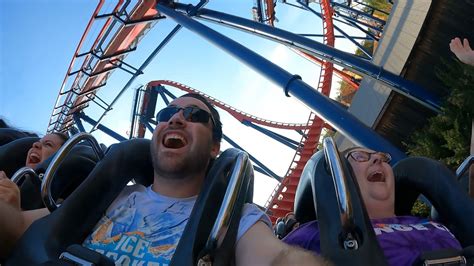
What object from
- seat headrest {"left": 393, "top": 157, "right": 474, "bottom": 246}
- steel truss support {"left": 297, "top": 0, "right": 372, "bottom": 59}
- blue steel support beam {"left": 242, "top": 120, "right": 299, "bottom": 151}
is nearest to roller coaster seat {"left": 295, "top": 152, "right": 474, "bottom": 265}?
seat headrest {"left": 393, "top": 157, "right": 474, "bottom": 246}

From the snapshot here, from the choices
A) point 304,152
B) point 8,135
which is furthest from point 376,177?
point 304,152

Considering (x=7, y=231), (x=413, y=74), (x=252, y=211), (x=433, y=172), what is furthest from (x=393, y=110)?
(x=7, y=231)

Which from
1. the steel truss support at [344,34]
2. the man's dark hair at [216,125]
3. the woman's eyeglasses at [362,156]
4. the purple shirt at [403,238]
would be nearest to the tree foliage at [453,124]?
the woman's eyeglasses at [362,156]

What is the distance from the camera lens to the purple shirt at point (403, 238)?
3.86 feet

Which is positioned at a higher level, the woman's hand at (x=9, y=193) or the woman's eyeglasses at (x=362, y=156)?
the woman's eyeglasses at (x=362, y=156)

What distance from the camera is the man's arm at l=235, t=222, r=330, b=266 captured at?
0.92 meters

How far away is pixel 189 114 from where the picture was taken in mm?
1446

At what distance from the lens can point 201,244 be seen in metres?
1.02

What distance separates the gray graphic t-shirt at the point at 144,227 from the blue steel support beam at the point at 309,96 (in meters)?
2.31

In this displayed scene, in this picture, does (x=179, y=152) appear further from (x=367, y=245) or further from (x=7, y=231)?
(x=367, y=245)

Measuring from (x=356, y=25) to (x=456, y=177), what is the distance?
816cm

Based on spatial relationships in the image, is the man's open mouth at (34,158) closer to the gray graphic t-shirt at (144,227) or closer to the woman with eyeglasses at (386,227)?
the gray graphic t-shirt at (144,227)

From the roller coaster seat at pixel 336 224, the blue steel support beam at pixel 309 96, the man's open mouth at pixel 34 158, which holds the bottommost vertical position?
the man's open mouth at pixel 34 158

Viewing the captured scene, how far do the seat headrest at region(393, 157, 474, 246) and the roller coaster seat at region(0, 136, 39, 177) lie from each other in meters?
1.46
